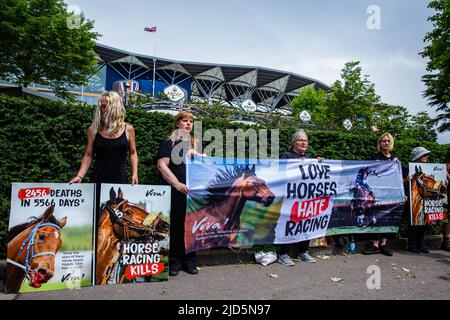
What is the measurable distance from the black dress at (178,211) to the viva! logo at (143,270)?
356mm

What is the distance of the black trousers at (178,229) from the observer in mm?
4035

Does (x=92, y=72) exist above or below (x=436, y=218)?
above

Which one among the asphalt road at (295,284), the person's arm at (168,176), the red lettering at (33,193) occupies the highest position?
the person's arm at (168,176)

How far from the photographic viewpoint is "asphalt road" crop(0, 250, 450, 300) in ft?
10.4

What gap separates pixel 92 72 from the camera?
79.3 ft

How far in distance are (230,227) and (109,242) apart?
5.26 feet

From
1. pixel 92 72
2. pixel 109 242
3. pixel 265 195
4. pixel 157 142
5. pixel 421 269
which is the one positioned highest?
pixel 92 72

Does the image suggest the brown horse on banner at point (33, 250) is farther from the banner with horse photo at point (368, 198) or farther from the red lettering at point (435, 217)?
the red lettering at point (435, 217)

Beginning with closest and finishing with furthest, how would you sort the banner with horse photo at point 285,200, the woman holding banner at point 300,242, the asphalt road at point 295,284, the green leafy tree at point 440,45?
the asphalt road at point 295,284, the banner with horse photo at point 285,200, the woman holding banner at point 300,242, the green leafy tree at point 440,45

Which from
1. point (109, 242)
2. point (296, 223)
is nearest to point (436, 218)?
point (296, 223)

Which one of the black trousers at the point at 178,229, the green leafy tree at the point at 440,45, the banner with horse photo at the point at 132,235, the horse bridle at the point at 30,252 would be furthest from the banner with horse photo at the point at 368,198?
the green leafy tree at the point at 440,45

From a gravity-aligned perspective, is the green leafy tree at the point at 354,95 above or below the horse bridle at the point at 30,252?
above

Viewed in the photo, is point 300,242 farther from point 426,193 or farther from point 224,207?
point 426,193
